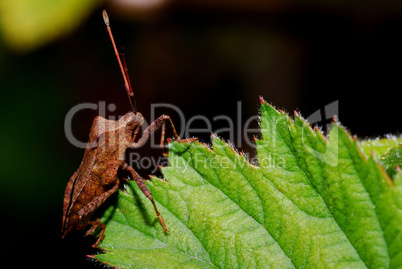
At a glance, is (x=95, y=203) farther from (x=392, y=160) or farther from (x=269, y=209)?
(x=392, y=160)

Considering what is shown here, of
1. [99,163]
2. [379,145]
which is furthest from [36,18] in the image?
[379,145]

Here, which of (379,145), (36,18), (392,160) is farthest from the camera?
(36,18)

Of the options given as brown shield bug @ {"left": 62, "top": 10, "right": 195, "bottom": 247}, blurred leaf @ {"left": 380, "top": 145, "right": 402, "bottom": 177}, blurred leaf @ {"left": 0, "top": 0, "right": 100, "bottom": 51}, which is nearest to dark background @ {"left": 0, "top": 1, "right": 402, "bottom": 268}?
blurred leaf @ {"left": 0, "top": 0, "right": 100, "bottom": 51}

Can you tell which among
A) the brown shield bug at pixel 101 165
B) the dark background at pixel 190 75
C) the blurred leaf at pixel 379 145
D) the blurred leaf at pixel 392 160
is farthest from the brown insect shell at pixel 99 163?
the blurred leaf at pixel 392 160

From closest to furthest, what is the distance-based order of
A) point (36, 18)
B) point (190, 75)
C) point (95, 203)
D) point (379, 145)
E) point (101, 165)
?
point (379, 145), point (95, 203), point (101, 165), point (36, 18), point (190, 75)

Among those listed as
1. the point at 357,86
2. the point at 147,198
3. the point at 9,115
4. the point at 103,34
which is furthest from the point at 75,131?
the point at 357,86

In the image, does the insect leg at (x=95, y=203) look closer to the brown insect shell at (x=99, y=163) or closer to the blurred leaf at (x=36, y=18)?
the brown insect shell at (x=99, y=163)

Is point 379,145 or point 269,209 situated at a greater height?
point 379,145

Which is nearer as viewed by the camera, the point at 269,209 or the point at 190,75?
the point at 269,209
